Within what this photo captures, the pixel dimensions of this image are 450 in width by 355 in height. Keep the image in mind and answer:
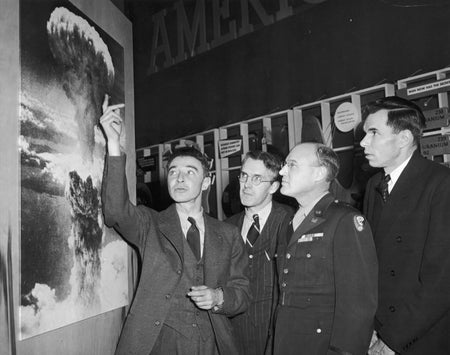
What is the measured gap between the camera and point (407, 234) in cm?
210

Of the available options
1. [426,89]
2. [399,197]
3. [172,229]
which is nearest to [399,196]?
[399,197]

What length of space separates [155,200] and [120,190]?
17.4ft

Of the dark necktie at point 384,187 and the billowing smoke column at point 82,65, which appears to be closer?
the billowing smoke column at point 82,65

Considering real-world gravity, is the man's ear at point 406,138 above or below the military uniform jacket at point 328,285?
above

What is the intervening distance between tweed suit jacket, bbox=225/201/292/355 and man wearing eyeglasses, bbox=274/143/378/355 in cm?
29

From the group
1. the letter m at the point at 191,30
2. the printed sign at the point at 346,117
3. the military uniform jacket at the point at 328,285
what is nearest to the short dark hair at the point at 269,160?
the military uniform jacket at the point at 328,285

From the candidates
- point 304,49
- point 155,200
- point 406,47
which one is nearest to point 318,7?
point 304,49

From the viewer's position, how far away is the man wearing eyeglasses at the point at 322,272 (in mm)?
1890

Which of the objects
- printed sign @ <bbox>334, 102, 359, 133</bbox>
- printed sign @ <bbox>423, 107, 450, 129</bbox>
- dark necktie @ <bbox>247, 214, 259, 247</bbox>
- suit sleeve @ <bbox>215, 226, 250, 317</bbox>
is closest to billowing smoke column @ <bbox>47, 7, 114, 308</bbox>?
suit sleeve @ <bbox>215, 226, 250, 317</bbox>

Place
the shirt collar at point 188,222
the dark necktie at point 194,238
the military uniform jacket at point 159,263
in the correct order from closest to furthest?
the military uniform jacket at point 159,263 < the dark necktie at point 194,238 < the shirt collar at point 188,222

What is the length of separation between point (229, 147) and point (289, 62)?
134 cm

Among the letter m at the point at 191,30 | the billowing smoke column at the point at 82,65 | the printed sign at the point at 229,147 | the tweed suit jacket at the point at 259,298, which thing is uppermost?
the letter m at the point at 191,30

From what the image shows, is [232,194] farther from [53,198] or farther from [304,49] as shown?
[53,198]

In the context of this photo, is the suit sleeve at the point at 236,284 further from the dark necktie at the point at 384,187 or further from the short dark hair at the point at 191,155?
the dark necktie at the point at 384,187
